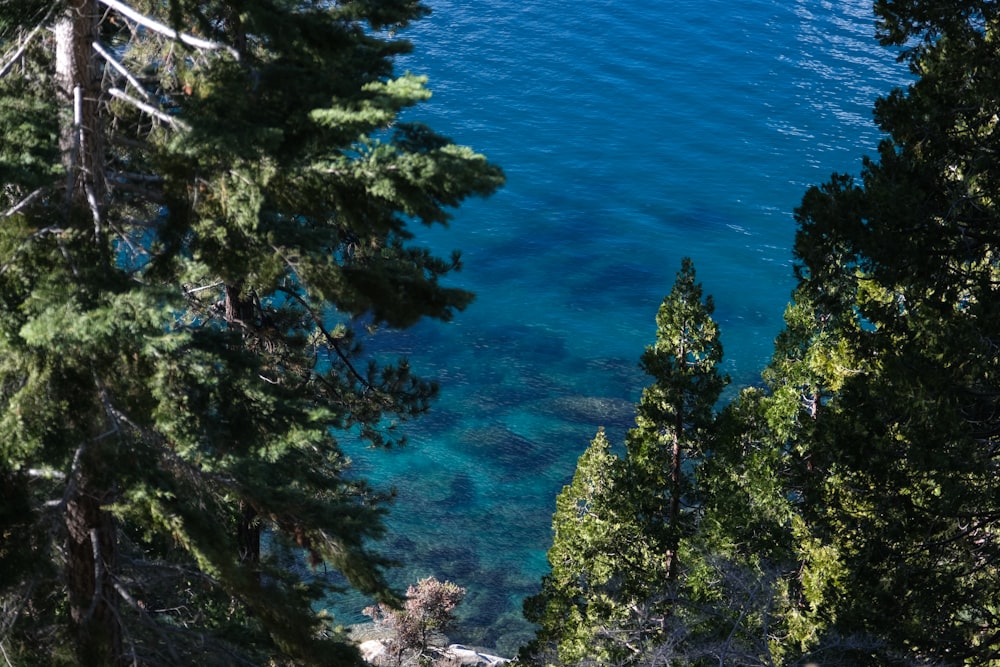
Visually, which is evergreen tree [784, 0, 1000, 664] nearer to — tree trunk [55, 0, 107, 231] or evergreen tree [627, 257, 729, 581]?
evergreen tree [627, 257, 729, 581]

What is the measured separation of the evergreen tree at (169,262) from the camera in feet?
20.5

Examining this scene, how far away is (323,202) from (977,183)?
637cm

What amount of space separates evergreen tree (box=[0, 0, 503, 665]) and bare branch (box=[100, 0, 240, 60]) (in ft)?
0.07

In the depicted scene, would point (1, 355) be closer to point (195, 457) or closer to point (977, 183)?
point (195, 457)

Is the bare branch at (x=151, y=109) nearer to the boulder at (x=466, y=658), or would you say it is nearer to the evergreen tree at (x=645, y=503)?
the evergreen tree at (x=645, y=503)

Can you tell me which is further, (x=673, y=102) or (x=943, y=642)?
(x=673, y=102)

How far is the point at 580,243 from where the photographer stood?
147 ft

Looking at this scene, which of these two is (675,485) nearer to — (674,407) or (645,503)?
(645,503)

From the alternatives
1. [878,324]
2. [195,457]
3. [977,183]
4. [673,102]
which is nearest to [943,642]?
[878,324]

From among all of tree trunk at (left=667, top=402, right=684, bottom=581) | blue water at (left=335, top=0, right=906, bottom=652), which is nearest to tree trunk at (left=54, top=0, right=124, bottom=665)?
tree trunk at (left=667, top=402, right=684, bottom=581)

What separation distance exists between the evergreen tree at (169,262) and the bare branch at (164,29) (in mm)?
21

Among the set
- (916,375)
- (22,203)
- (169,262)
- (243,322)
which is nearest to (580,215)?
(243,322)

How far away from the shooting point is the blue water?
3117 centimetres

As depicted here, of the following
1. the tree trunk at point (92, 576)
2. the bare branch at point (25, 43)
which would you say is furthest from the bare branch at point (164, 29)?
the tree trunk at point (92, 576)
